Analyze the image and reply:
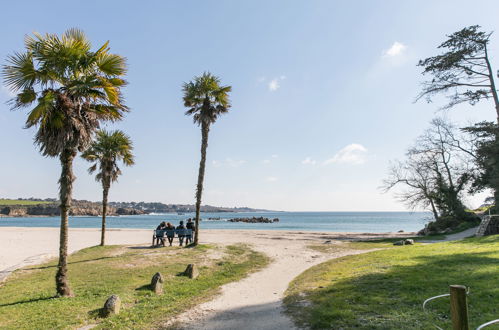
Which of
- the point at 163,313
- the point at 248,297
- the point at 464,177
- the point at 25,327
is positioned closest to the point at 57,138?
the point at 25,327

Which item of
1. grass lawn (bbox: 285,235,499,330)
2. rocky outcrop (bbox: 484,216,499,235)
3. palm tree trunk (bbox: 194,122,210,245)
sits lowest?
grass lawn (bbox: 285,235,499,330)

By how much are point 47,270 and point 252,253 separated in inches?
405

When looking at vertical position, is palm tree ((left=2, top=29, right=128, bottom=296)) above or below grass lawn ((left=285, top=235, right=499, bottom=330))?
above

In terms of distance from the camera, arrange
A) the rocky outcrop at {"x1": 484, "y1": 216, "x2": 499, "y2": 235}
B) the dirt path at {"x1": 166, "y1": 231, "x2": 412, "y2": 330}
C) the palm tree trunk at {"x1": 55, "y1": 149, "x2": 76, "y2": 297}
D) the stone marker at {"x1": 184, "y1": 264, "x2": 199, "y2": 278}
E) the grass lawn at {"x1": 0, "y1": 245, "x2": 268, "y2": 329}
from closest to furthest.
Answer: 1. the dirt path at {"x1": 166, "y1": 231, "x2": 412, "y2": 330}
2. the grass lawn at {"x1": 0, "y1": 245, "x2": 268, "y2": 329}
3. the palm tree trunk at {"x1": 55, "y1": 149, "x2": 76, "y2": 297}
4. the stone marker at {"x1": 184, "y1": 264, "x2": 199, "y2": 278}
5. the rocky outcrop at {"x1": 484, "y1": 216, "x2": 499, "y2": 235}

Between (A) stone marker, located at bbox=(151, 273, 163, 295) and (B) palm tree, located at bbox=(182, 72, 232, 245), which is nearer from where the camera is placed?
(A) stone marker, located at bbox=(151, 273, 163, 295)

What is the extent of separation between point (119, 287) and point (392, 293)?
846 centimetres

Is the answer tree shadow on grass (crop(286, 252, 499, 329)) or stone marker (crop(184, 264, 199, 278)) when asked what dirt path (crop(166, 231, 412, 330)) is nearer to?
tree shadow on grass (crop(286, 252, 499, 329))

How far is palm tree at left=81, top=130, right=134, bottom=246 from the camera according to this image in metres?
21.1

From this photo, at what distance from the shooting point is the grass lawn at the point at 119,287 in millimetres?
7070

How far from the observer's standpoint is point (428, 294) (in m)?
7.25

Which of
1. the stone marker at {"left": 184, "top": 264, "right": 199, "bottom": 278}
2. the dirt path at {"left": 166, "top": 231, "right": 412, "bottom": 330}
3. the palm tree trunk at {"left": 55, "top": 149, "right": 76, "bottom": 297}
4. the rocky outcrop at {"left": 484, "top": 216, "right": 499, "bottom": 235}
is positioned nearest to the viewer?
the dirt path at {"left": 166, "top": 231, "right": 412, "bottom": 330}

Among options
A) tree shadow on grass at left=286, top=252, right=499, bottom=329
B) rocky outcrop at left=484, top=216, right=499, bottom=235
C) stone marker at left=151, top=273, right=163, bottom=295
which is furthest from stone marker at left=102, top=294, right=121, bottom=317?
rocky outcrop at left=484, top=216, right=499, bottom=235

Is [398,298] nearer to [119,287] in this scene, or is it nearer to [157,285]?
[157,285]

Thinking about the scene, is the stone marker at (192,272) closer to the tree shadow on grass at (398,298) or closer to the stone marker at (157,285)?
the stone marker at (157,285)
